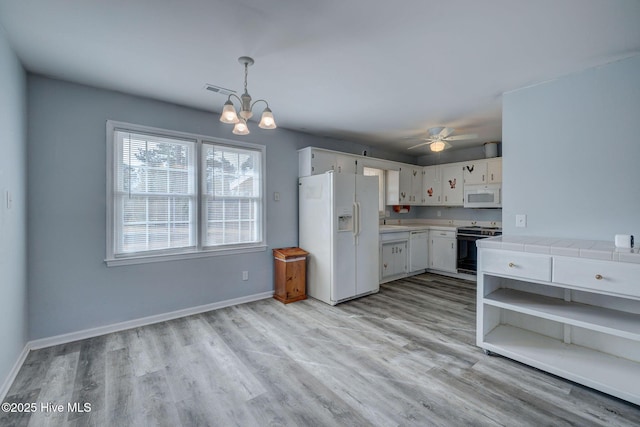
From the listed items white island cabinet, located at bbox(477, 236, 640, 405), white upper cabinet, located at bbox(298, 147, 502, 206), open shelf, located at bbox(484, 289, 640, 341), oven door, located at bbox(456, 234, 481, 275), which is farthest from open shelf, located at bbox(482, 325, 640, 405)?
white upper cabinet, located at bbox(298, 147, 502, 206)

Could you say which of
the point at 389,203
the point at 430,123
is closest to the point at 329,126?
the point at 430,123

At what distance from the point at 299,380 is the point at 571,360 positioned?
2.08 meters

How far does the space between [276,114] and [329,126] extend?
93 cm

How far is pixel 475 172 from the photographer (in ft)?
17.2

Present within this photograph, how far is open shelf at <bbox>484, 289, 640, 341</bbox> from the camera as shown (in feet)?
6.35

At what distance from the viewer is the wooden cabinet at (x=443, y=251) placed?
521cm

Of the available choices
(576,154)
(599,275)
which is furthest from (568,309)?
(576,154)

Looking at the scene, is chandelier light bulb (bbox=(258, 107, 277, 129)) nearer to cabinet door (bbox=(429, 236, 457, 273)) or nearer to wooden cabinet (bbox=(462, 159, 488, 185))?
cabinet door (bbox=(429, 236, 457, 273))

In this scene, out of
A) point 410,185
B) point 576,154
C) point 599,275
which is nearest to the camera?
point 599,275

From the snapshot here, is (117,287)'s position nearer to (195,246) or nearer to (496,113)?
(195,246)

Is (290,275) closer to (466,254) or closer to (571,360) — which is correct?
(571,360)

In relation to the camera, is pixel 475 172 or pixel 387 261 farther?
pixel 475 172

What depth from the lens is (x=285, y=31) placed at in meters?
1.98

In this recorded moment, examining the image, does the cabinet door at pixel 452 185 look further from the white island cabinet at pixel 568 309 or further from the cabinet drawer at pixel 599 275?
the cabinet drawer at pixel 599 275
